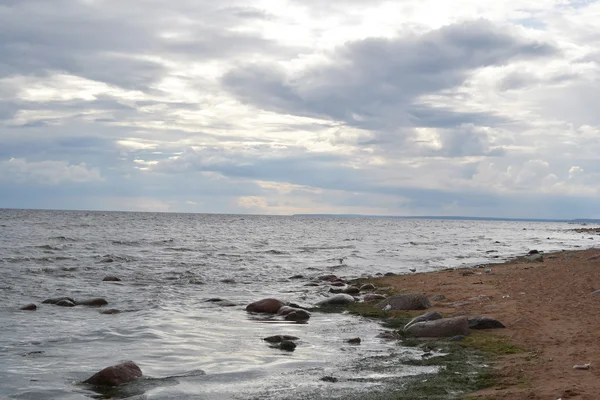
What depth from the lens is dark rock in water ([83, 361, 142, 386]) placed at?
9.98 metres

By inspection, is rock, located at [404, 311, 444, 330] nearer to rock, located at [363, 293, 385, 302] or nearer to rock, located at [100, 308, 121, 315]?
rock, located at [363, 293, 385, 302]

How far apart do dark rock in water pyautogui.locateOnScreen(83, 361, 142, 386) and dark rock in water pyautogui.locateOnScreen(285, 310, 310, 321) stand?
23.8 ft

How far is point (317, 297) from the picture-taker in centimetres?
2241

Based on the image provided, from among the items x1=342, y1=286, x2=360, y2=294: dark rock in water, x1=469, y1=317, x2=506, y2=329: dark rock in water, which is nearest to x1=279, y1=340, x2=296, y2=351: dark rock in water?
x1=469, y1=317, x2=506, y2=329: dark rock in water

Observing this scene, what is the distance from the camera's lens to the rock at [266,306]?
18.3m

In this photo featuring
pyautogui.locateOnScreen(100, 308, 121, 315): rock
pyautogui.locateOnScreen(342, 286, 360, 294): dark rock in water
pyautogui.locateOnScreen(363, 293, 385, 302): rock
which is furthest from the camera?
pyautogui.locateOnScreen(342, 286, 360, 294): dark rock in water

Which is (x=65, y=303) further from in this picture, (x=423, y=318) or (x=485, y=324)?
(x=485, y=324)

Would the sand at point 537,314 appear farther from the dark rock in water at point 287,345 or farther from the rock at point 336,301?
the dark rock in water at point 287,345

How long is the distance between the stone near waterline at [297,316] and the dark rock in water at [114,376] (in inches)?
286

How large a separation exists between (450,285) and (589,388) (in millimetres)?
15561

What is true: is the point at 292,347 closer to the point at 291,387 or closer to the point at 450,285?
the point at 291,387

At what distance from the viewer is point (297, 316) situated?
56.7 ft

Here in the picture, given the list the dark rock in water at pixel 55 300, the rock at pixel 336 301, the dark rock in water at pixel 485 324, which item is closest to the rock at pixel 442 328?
the dark rock in water at pixel 485 324

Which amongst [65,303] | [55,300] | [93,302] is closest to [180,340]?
[93,302]
